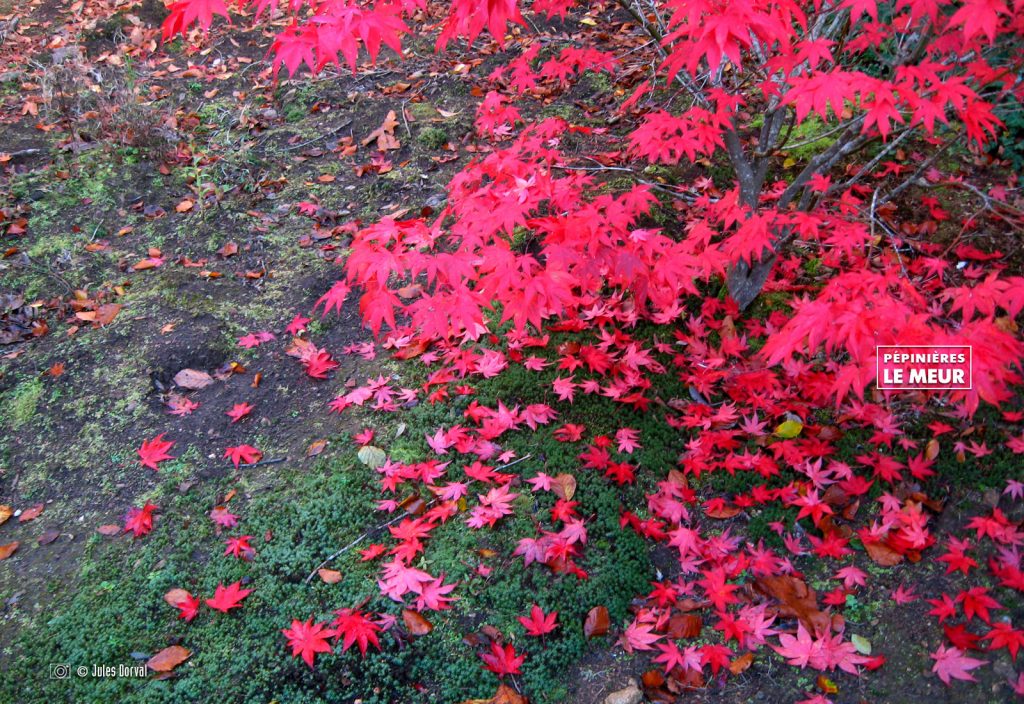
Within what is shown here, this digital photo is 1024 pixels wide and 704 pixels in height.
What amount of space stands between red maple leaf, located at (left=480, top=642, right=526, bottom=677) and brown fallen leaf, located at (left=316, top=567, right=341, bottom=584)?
643 millimetres

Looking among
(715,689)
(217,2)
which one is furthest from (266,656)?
(217,2)

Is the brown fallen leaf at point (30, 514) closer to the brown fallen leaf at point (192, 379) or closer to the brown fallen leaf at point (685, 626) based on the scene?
the brown fallen leaf at point (192, 379)

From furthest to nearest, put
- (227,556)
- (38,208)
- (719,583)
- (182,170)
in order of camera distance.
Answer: (182,170) < (38,208) < (227,556) < (719,583)

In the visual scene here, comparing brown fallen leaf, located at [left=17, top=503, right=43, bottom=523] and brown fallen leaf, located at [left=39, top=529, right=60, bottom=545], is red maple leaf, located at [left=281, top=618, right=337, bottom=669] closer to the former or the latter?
brown fallen leaf, located at [left=39, top=529, right=60, bottom=545]

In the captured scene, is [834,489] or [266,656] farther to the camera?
[834,489]

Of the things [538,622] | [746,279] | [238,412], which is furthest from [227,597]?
[746,279]

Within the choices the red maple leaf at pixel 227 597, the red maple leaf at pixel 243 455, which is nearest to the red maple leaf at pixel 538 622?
the red maple leaf at pixel 227 597

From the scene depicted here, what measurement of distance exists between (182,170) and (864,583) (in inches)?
196

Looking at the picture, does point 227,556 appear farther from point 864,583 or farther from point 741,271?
point 741,271

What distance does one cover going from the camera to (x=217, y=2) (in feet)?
7.02

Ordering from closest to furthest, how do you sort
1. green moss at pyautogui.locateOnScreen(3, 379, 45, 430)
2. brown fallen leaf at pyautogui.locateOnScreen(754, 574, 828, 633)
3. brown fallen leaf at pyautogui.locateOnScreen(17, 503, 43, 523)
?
brown fallen leaf at pyautogui.locateOnScreen(754, 574, 828, 633)
brown fallen leaf at pyautogui.locateOnScreen(17, 503, 43, 523)
green moss at pyautogui.locateOnScreen(3, 379, 45, 430)

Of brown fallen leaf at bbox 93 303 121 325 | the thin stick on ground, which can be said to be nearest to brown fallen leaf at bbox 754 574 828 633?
the thin stick on ground

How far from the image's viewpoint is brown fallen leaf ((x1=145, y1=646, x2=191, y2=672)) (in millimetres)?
2367

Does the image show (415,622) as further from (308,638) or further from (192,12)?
(192,12)
